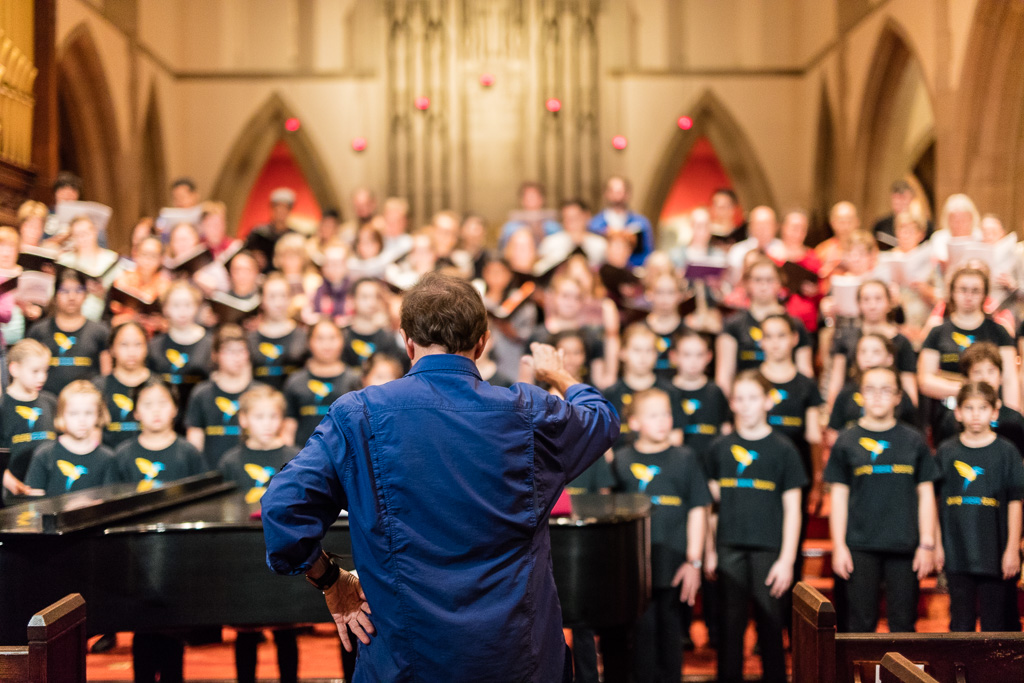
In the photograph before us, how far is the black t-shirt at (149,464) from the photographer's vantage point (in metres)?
3.44

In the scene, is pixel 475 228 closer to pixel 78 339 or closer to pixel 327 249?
pixel 327 249

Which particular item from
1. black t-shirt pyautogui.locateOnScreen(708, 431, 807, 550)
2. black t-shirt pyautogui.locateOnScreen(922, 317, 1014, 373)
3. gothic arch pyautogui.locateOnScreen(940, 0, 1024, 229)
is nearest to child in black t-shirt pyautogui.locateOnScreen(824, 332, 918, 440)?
black t-shirt pyautogui.locateOnScreen(922, 317, 1014, 373)

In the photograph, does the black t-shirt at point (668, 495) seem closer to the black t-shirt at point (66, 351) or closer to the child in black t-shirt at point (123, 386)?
the child in black t-shirt at point (123, 386)

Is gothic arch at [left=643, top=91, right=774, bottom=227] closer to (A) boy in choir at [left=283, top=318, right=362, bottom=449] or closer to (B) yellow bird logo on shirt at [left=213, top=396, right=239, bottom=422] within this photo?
(A) boy in choir at [left=283, top=318, right=362, bottom=449]

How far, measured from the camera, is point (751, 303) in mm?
4434

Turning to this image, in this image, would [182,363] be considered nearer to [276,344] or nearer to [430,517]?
[276,344]

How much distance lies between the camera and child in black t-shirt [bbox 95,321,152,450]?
388 centimetres

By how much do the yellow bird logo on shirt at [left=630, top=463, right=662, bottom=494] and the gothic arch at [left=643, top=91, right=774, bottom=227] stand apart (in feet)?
21.2

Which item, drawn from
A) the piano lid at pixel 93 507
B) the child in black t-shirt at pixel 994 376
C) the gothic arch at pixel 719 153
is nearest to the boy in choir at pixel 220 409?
the piano lid at pixel 93 507

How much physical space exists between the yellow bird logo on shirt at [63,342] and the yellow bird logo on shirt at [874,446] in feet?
10.4

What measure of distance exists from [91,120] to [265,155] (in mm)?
1843

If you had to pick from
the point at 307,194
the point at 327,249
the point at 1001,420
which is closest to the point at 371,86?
the point at 307,194

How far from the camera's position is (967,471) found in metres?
3.27

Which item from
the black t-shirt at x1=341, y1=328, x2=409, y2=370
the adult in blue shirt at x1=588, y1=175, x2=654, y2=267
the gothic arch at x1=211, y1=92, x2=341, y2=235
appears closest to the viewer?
the black t-shirt at x1=341, y1=328, x2=409, y2=370
